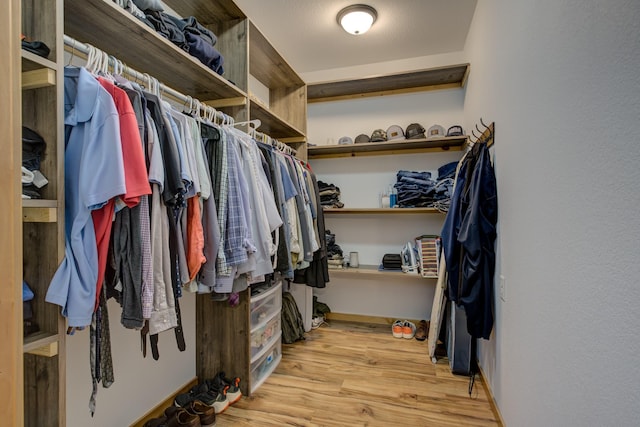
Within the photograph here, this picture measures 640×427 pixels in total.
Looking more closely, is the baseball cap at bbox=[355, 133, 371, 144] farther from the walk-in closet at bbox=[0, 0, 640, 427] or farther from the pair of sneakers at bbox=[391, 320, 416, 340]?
the pair of sneakers at bbox=[391, 320, 416, 340]

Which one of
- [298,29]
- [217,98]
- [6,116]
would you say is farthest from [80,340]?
[298,29]

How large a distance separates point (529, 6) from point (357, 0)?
132 cm

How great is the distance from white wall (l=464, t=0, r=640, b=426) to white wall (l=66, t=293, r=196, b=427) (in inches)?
71.6

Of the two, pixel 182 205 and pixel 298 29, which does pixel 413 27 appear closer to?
pixel 298 29

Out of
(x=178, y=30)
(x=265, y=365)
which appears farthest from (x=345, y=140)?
(x=265, y=365)

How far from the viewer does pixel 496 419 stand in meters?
1.69

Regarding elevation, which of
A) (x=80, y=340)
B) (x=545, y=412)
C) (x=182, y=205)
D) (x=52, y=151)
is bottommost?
(x=545, y=412)

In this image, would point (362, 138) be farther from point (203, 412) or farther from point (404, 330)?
point (203, 412)

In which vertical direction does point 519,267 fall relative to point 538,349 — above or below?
above

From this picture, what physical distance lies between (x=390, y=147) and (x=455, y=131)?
1.95ft

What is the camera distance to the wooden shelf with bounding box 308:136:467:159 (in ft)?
9.05

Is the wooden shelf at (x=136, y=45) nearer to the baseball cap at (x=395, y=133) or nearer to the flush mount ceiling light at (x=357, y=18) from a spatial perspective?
the flush mount ceiling light at (x=357, y=18)

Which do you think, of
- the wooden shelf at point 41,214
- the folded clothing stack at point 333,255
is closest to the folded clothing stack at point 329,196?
the folded clothing stack at point 333,255

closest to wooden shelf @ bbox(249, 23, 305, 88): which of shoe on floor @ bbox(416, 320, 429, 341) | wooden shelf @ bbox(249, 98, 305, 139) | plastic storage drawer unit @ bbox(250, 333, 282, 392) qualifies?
wooden shelf @ bbox(249, 98, 305, 139)
